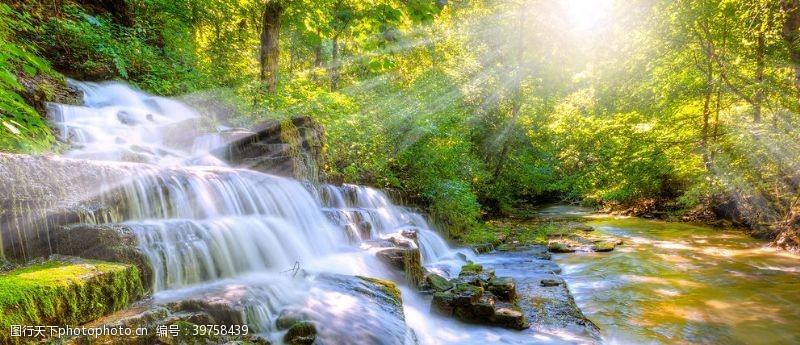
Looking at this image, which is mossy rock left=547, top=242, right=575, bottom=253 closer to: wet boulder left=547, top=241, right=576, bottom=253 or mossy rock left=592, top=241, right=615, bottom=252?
wet boulder left=547, top=241, right=576, bottom=253

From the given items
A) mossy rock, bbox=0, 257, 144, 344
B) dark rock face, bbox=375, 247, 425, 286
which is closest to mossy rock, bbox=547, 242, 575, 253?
dark rock face, bbox=375, 247, 425, 286

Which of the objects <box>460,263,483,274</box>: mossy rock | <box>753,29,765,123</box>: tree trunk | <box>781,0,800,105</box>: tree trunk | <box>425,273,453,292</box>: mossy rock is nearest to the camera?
<box>425,273,453,292</box>: mossy rock

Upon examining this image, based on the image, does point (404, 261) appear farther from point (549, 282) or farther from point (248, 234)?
point (549, 282)

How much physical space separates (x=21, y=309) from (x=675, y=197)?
2132 centimetres

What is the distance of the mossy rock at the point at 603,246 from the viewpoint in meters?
10.7

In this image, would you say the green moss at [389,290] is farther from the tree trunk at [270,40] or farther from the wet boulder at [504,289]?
the tree trunk at [270,40]

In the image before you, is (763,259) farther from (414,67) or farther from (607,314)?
(414,67)

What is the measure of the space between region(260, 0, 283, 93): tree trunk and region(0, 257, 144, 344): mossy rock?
28.9 feet

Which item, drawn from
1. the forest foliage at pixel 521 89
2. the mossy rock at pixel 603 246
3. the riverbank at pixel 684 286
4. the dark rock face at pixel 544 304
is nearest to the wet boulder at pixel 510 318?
the dark rock face at pixel 544 304

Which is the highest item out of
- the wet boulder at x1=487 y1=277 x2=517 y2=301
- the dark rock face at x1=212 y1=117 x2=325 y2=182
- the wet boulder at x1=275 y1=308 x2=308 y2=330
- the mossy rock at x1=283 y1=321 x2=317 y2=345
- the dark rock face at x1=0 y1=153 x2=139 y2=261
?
the dark rock face at x1=212 y1=117 x2=325 y2=182

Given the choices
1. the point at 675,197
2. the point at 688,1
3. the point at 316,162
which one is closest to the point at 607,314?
the point at 316,162

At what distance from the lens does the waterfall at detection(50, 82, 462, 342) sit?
461 cm

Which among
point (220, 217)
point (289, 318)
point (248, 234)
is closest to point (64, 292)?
point (289, 318)

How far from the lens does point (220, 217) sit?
6.15 meters
